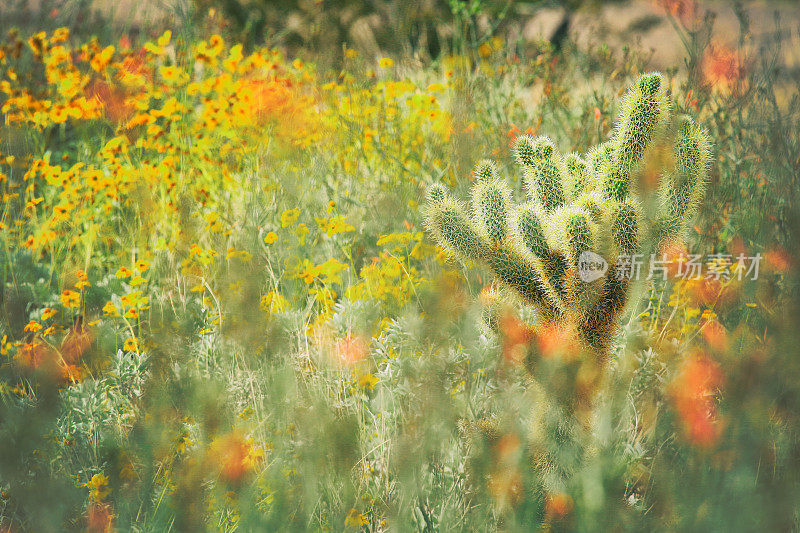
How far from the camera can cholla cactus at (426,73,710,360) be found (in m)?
1.88

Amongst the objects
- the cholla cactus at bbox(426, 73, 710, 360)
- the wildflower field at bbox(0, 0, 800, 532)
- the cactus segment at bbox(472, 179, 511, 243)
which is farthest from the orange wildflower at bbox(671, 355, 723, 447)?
the cactus segment at bbox(472, 179, 511, 243)

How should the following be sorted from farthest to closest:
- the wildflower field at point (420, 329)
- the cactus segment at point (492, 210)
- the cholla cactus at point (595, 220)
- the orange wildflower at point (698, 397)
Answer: the cactus segment at point (492, 210) → the cholla cactus at point (595, 220) → the orange wildflower at point (698, 397) → the wildflower field at point (420, 329)

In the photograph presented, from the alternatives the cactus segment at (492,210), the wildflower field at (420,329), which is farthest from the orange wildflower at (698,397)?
the cactus segment at (492,210)

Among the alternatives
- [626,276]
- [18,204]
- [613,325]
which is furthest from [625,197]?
[18,204]

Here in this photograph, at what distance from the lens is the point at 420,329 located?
64.2 inches

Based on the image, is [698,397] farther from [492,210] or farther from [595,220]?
[492,210]

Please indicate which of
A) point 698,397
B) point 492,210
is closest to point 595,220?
point 492,210

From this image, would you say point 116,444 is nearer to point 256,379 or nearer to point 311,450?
point 256,379

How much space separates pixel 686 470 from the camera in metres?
1.52

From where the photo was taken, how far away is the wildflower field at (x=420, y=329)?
145 cm

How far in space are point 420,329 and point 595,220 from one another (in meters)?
0.60

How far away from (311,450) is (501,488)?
1.28 feet

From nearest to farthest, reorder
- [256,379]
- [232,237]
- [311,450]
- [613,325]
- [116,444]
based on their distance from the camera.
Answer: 1. [311,450]
2. [116,444]
3. [613,325]
4. [256,379]
5. [232,237]

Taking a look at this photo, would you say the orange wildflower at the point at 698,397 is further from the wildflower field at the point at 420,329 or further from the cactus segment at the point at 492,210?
the cactus segment at the point at 492,210
